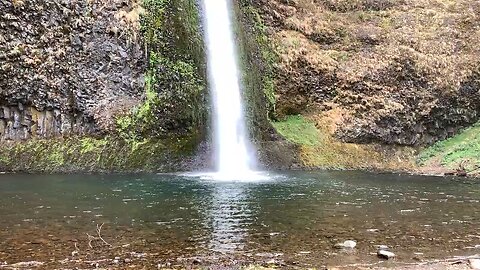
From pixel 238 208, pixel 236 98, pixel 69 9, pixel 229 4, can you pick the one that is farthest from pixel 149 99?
pixel 238 208

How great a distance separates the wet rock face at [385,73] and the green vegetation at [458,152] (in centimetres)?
54

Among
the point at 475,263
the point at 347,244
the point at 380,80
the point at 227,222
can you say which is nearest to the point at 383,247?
the point at 347,244

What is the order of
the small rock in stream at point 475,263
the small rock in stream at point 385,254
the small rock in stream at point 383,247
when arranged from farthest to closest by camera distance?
the small rock in stream at point 383,247 < the small rock in stream at point 385,254 < the small rock in stream at point 475,263

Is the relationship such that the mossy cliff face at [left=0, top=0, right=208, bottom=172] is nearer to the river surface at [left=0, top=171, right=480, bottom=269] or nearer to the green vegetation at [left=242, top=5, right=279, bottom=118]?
the green vegetation at [left=242, top=5, right=279, bottom=118]

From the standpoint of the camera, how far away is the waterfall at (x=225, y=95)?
63.8 ft

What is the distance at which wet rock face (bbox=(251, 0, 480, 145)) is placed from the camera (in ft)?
75.3

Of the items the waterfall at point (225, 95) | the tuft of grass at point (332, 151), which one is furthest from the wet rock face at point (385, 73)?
the waterfall at point (225, 95)

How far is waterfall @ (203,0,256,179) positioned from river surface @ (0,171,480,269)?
4.66 m

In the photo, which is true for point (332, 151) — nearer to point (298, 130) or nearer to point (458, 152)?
point (298, 130)

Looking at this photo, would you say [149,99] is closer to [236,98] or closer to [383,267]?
[236,98]

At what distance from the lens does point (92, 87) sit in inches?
776

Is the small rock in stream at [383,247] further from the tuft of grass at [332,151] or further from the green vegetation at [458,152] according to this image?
the green vegetation at [458,152]

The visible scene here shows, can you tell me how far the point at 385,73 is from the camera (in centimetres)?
2336

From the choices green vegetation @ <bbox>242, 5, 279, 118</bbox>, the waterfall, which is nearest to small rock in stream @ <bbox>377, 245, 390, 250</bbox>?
the waterfall
